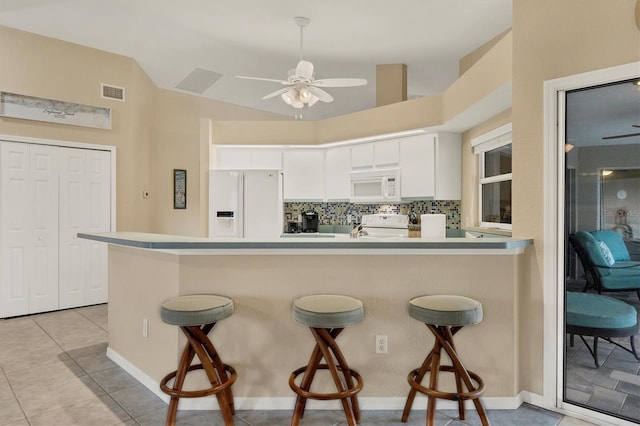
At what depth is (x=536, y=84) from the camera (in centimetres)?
230

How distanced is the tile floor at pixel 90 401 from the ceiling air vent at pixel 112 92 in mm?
3081

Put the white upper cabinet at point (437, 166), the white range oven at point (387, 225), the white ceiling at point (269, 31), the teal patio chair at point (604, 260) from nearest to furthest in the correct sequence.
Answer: the teal patio chair at point (604, 260)
the white ceiling at point (269, 31)
the white upper cabinet at point (437, 166)
the white range oven at point (387, 225)

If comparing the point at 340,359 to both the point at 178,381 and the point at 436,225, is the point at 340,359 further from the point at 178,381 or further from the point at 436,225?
the point at 436,225

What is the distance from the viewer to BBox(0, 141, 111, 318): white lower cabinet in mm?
4180

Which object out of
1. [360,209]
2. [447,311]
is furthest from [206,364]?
[360,209]

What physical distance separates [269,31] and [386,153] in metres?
2.14

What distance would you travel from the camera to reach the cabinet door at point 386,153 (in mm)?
4949

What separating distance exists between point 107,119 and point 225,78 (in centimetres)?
196

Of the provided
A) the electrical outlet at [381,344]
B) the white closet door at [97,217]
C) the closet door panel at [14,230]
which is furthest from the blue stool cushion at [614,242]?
the closet door panel at [14,230]

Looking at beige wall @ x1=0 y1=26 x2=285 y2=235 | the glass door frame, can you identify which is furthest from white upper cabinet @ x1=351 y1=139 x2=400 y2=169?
the glass door frame

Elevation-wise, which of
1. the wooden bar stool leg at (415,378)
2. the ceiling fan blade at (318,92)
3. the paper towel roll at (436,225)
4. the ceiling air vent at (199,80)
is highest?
the ceiling air vent at (199,80)

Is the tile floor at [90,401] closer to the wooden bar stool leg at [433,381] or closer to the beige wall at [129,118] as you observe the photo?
the wooden bar stool leg at [433,381]

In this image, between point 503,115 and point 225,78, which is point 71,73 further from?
point 503,115

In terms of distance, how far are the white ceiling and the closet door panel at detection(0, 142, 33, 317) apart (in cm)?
152
